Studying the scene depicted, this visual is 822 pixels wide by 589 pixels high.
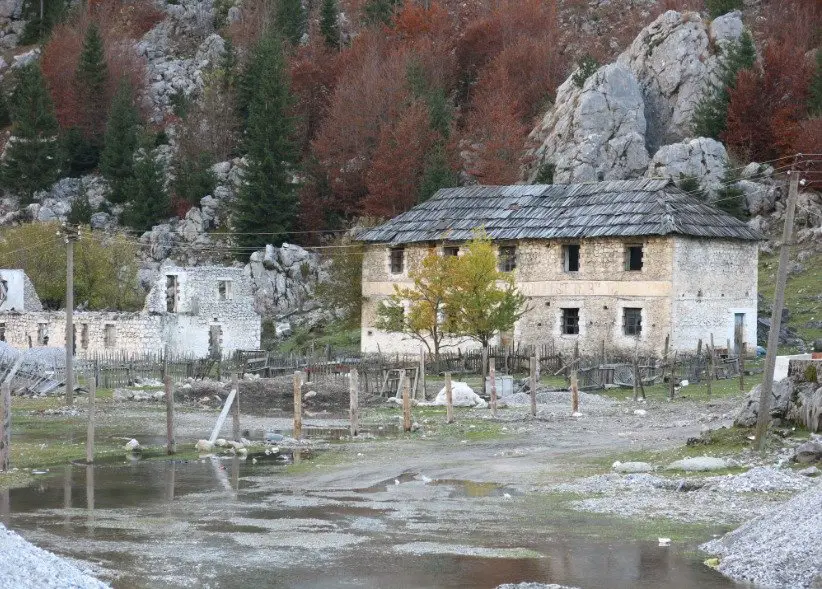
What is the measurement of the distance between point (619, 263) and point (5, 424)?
104 ft

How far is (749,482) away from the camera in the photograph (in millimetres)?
21625

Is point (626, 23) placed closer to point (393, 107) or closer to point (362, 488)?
point (393, 107)

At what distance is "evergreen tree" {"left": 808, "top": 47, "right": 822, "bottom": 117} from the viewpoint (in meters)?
71.9

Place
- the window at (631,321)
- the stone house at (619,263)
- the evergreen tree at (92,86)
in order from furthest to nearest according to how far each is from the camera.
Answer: the evergreen tree at (92,86) < the window at (631,321) < the stone house at (619,263)

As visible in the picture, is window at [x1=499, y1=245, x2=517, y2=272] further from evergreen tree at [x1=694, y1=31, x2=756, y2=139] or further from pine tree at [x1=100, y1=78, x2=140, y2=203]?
pine tree at [x1=100, y1=78, x2=140, y2=203]

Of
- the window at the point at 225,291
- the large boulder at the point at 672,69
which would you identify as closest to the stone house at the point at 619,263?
the window at the point at 225,291

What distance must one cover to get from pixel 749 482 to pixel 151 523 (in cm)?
985

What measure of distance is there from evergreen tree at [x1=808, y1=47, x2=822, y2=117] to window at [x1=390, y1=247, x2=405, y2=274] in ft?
89.2

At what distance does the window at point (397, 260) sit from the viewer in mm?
58156

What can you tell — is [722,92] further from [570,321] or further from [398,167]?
[570,321]

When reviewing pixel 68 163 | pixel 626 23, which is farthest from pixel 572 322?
pixel 626 23

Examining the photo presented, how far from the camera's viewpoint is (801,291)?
2231 inches

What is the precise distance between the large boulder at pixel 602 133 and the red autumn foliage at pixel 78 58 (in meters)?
41.7

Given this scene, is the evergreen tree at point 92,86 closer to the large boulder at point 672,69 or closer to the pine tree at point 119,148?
the pine tree at point 119,148
